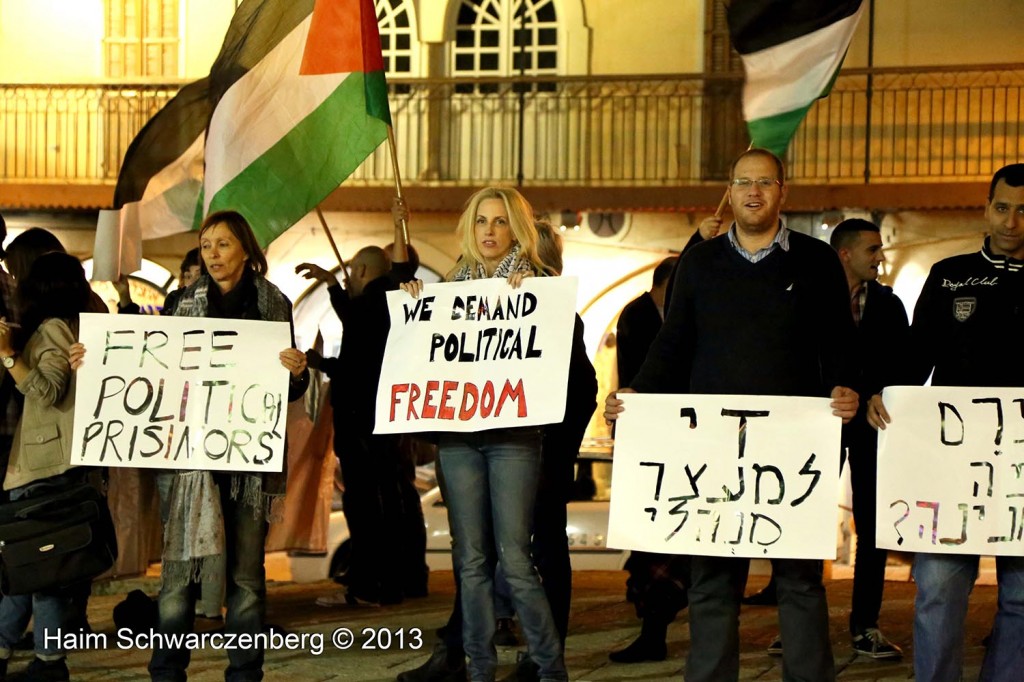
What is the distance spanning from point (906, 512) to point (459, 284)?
2.14 meters

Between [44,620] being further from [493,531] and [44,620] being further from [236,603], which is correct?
[493,531]

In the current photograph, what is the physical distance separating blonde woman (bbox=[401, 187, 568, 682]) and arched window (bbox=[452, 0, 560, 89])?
14254 mm

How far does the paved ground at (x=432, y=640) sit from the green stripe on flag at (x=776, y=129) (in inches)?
102

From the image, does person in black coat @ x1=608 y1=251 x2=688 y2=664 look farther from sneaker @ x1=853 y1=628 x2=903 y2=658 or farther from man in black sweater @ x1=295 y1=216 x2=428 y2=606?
man in black sweater @ x1=295 y1=216 x2=428 y2=606

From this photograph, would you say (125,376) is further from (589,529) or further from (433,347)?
(589,529)

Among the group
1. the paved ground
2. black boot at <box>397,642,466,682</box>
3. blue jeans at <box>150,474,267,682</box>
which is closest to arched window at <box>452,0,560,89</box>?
the paved ground

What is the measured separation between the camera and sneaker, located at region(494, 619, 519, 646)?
839cm

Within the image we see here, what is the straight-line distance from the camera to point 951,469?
6.16m

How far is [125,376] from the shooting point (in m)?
7.20

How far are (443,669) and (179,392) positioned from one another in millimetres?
1748

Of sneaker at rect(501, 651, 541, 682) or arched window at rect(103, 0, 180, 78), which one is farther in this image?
arched window at rect(103, 0, 180, 78)

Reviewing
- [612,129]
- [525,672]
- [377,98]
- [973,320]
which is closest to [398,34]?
[612,129]

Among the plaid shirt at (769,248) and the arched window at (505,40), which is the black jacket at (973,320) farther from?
the arched window at (505,40)

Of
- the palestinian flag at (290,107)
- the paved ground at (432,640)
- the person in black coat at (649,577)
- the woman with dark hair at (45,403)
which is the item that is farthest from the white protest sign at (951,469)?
the palestinian flag at (290,107)
